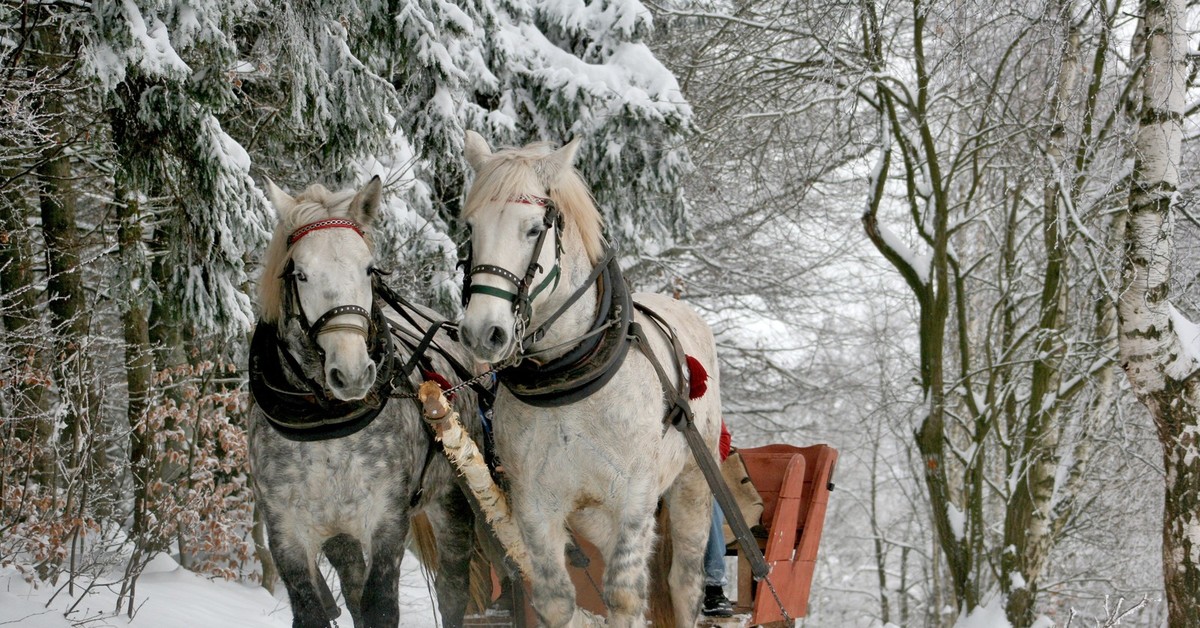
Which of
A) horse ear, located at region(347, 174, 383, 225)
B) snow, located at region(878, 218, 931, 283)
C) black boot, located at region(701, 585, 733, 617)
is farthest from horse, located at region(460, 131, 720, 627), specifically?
snow, located at region(878, 218, 931, 283)

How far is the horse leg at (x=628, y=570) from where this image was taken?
365 cm

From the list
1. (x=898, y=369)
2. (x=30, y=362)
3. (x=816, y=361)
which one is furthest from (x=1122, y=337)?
(x=898, y=369)

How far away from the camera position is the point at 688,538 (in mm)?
4418

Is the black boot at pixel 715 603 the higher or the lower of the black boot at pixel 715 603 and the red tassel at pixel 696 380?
the lower

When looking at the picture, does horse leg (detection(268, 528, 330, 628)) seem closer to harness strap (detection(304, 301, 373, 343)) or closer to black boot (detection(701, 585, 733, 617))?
harness strap (detection(304, 301, 373, 343))

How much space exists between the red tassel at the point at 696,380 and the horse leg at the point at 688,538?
0.36m

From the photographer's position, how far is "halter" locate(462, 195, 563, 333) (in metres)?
3.37

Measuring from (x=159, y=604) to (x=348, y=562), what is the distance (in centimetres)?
304

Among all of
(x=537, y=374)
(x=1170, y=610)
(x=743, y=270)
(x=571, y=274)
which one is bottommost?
(x=1170, y=610)

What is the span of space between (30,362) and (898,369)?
15.2 m

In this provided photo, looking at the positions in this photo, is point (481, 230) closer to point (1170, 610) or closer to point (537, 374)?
point (537, 374)

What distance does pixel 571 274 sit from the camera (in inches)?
148

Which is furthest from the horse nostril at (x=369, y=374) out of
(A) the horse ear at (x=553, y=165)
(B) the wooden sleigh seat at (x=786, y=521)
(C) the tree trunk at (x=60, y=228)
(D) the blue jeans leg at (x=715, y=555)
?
(C) the tree trunk at (x=60, y=228)

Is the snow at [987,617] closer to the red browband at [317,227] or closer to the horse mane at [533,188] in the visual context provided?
the horse mane at [533,188]
